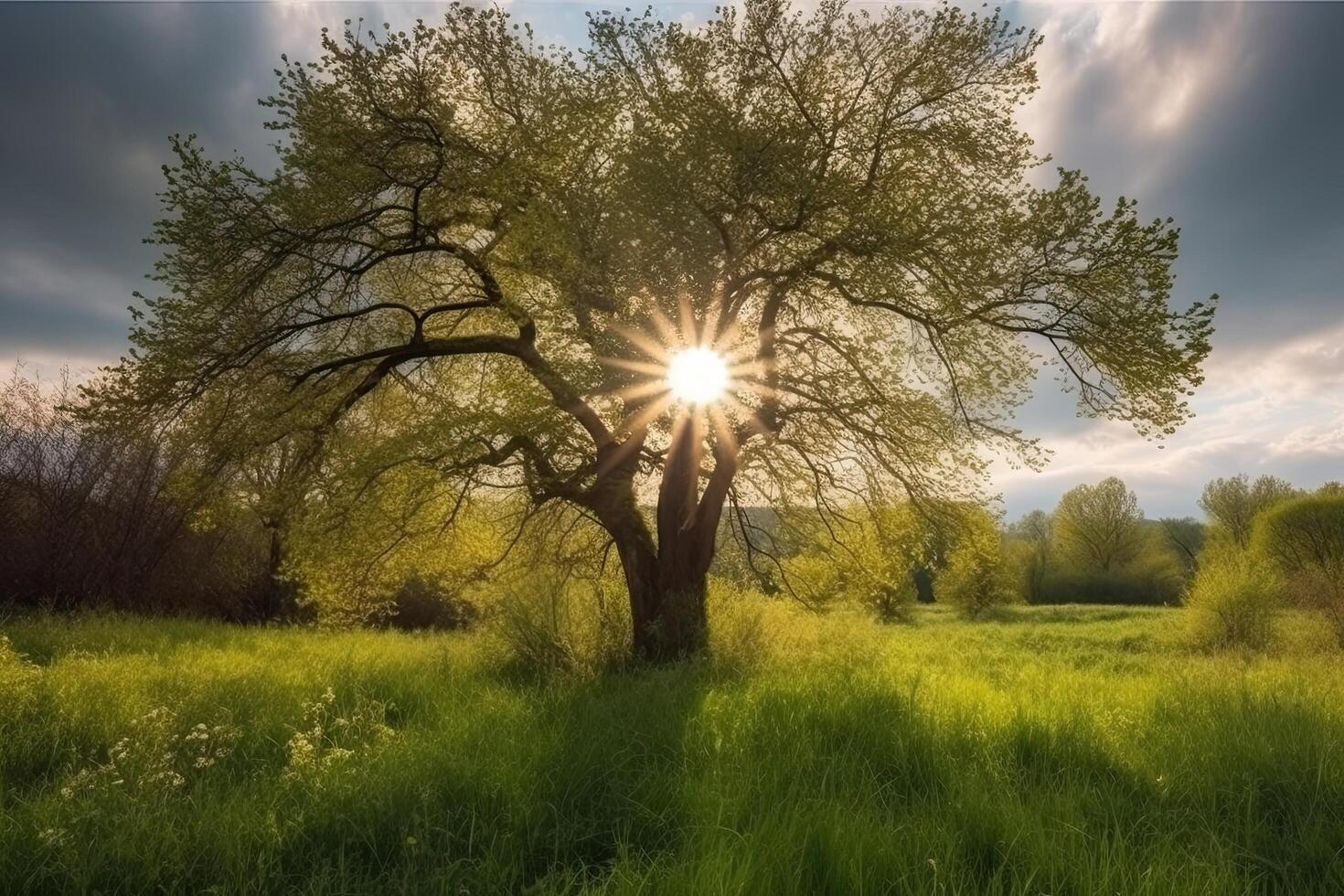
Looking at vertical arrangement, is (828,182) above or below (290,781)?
above

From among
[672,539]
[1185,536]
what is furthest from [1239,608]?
[1185,536]

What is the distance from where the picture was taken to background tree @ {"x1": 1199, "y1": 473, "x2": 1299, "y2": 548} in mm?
48531

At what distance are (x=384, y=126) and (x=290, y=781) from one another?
8568 mm

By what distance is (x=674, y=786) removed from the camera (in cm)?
510

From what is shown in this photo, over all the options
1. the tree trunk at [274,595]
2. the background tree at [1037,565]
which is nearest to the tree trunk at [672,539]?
the tree trunk at [274,595]

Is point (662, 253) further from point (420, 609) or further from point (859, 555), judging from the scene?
point (420, 609)

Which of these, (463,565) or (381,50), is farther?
(463,565)

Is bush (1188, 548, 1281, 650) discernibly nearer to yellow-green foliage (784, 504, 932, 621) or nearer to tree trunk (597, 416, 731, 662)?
yellow-green foliage (784, 504, 932, 621)

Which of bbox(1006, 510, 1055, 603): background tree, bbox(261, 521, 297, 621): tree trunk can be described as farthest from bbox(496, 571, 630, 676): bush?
bbox(1006, 510, 1055, 603): background tree

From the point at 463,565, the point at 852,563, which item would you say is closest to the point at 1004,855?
the point at 852,563

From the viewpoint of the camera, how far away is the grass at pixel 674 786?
4059mm

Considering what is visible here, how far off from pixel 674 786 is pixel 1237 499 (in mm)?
60946

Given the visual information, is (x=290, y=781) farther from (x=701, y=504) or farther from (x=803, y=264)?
(x=803, y=264)

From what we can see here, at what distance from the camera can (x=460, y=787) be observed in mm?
5070
